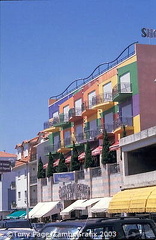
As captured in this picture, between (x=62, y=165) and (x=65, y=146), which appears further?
(x=65, y=146)

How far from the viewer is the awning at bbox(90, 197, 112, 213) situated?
145 feet

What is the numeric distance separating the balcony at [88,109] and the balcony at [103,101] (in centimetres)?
144

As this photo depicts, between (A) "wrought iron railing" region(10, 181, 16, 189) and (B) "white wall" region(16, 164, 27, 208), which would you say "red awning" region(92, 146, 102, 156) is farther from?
(A) "wrought iron railing" region(10, 181, 16, 189)

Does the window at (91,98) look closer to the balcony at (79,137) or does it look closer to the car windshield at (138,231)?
the balcony at (79,137)

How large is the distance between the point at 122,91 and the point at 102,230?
38248 mm

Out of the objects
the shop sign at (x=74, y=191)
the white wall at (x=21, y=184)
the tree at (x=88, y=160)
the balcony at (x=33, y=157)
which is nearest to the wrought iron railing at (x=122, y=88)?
the tree at (x=88, y=160)

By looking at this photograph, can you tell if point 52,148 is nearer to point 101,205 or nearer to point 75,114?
point 75,114

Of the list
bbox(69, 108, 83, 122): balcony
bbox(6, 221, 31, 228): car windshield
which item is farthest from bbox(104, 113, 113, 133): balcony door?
bbox(6, 221, 31, 228): car windshield

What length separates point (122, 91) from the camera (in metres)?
49.1

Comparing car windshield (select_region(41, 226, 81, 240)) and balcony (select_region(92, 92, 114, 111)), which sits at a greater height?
balcony (select_region(92, 92, 114, 111))

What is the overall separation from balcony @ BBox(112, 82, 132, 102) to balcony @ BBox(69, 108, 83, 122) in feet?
30.6

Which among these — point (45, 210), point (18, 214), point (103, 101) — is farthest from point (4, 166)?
point (103, 101)

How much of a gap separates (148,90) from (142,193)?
688 inches

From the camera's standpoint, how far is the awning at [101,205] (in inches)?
1736
